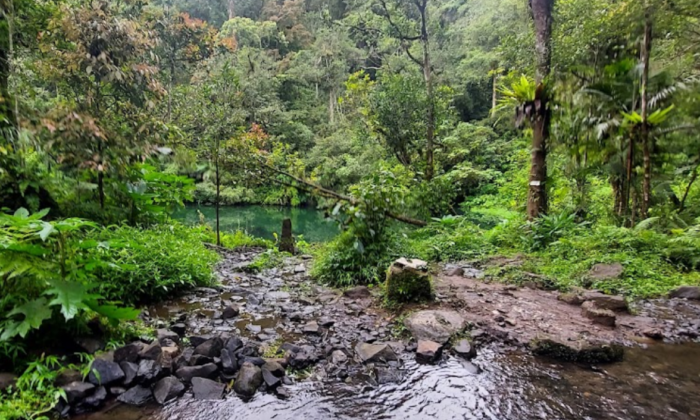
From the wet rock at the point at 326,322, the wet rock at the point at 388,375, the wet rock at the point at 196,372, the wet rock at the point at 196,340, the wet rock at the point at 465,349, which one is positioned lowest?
the wet rock at the point at 388,375

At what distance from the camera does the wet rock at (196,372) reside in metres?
2.97

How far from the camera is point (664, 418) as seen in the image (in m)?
2.65

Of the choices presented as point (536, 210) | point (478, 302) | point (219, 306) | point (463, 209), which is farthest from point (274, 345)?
point (463, 209)

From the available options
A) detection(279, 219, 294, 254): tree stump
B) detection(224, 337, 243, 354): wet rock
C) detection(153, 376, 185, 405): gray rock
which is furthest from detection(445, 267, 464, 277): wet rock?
detection(153, 376, 185, 405): gray rock

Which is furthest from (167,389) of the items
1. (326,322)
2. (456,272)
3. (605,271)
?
(605,271)

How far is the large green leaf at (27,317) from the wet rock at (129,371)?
0.62m

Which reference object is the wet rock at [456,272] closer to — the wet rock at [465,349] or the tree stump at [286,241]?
the wet rock at [465,349]

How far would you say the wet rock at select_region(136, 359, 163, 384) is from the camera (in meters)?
2.84

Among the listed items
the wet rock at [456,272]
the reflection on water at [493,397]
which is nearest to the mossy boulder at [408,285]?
the reflection on water at [493,397]

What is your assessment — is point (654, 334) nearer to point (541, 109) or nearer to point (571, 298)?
point (571, 298)

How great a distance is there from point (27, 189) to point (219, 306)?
10.3ft

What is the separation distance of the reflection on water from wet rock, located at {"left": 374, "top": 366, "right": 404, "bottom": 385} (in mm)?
67

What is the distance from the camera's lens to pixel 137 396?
2.73 m

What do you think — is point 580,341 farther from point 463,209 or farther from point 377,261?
point 463,209
